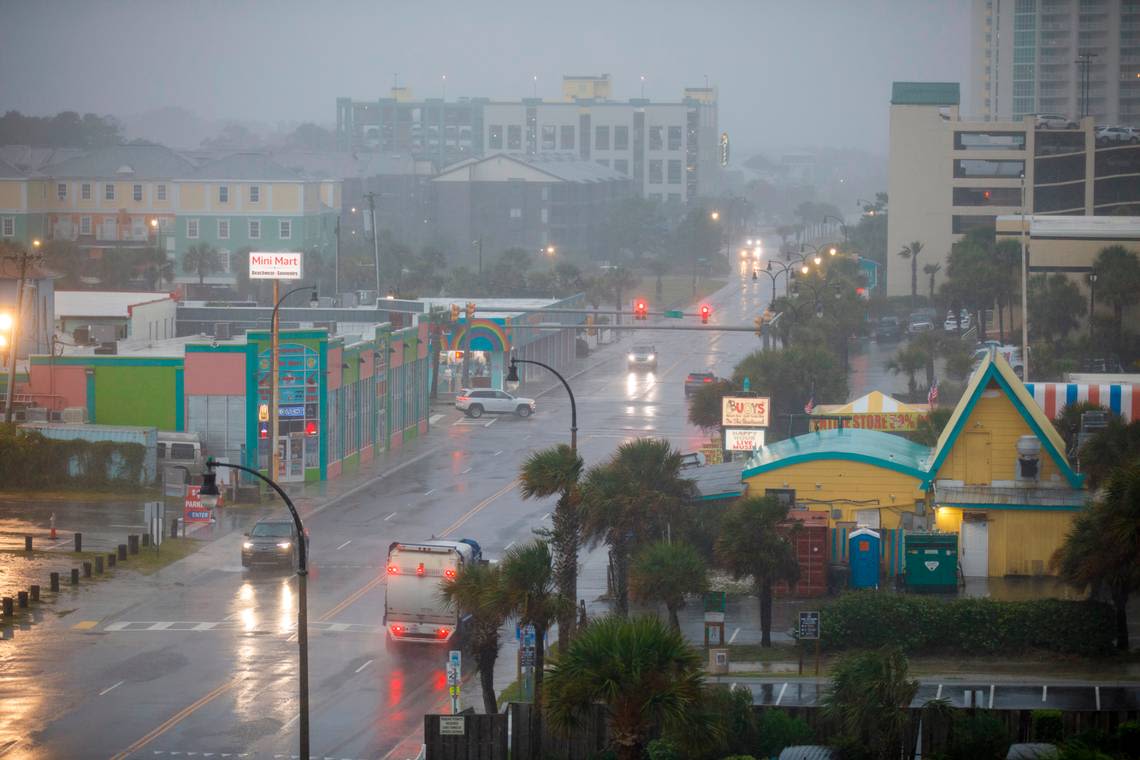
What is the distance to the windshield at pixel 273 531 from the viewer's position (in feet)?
156

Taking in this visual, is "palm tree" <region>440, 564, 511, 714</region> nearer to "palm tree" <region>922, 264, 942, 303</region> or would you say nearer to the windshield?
the windshield

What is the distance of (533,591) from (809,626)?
8.63 metres

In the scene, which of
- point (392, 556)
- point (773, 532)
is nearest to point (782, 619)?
point (773, 532)

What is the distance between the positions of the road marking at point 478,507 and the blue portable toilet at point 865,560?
1371cm

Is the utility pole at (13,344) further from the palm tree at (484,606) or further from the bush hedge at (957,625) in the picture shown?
the bush hedge at (957,625)

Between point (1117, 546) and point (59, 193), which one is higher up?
point (59, 193)

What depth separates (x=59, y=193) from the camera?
478 ft

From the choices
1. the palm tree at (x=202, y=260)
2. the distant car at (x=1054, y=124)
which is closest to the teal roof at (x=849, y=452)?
the palm tree at (x=202, y=260)

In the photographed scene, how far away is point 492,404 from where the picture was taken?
81.2 meters

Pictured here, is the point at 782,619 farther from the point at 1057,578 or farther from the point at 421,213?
the point at 421,213

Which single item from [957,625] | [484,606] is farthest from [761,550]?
[484,606]

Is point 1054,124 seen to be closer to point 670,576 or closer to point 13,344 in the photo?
point 13,344

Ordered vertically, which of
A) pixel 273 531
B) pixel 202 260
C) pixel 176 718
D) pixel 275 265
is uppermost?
pixel 202 260

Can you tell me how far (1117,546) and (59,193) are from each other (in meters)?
125
